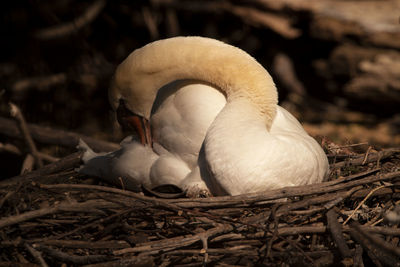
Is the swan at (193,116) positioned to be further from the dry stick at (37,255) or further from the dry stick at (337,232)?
the dry stick at (37,255)

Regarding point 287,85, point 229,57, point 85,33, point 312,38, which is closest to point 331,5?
point 312,38

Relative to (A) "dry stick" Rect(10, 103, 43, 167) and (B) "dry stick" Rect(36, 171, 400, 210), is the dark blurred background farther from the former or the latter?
(B) "dry stick" Rect(36, 171, 400, 210)

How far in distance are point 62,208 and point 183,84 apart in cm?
129

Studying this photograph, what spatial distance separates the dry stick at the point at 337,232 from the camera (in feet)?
8.39

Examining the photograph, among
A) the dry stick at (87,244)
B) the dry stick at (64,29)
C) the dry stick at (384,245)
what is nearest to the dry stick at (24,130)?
the dry stick at (87,244)

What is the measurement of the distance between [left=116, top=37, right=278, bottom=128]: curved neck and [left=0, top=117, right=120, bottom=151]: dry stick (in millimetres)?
1330

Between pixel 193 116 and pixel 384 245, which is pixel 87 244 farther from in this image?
pixel 384 245

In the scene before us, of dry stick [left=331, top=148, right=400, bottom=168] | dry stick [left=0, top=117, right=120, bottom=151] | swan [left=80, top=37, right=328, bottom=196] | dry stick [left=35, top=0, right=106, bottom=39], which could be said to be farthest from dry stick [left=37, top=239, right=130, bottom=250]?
dry stick [left=35, top=0, right=106, bottom=39]

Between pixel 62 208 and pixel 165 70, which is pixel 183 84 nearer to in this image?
pixel 165 70

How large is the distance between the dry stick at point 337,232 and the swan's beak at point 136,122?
134 cm

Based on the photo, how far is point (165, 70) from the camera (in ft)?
11.3

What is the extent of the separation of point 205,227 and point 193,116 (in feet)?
2.77

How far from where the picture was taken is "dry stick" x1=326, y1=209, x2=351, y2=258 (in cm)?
256

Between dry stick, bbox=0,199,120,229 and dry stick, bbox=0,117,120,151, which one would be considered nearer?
dry stick, bbox=0,199,120,229
